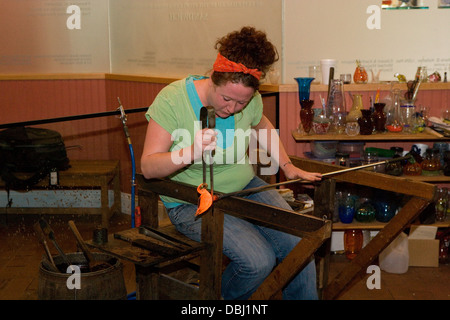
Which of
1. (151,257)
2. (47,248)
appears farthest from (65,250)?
(151,257)

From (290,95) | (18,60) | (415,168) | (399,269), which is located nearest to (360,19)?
(290,95)

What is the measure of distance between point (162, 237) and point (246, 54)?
815 mm

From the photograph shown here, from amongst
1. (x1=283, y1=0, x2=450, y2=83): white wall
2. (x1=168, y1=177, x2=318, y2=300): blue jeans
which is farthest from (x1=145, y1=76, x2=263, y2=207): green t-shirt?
(x1=283, y1=0, x2=450, y2=83): white wall

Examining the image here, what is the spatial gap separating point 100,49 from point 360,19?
2554 millimetres

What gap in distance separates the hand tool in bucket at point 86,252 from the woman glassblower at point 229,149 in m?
0.39

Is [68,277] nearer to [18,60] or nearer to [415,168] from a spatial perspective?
[415,168]

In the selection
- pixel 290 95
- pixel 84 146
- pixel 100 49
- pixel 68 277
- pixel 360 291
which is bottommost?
pixel 360 291

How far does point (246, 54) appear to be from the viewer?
2.27 metres

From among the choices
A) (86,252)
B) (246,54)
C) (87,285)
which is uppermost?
(246,54)

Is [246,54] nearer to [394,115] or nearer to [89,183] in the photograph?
[394,115]

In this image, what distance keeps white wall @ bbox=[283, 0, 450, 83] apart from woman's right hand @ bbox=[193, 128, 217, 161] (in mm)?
2444

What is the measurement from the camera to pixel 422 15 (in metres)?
4.18

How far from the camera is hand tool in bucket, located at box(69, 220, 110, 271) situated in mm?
2496

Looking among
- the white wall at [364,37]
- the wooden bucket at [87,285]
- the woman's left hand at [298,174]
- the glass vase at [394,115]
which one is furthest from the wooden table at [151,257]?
the white wall at [364,37]
